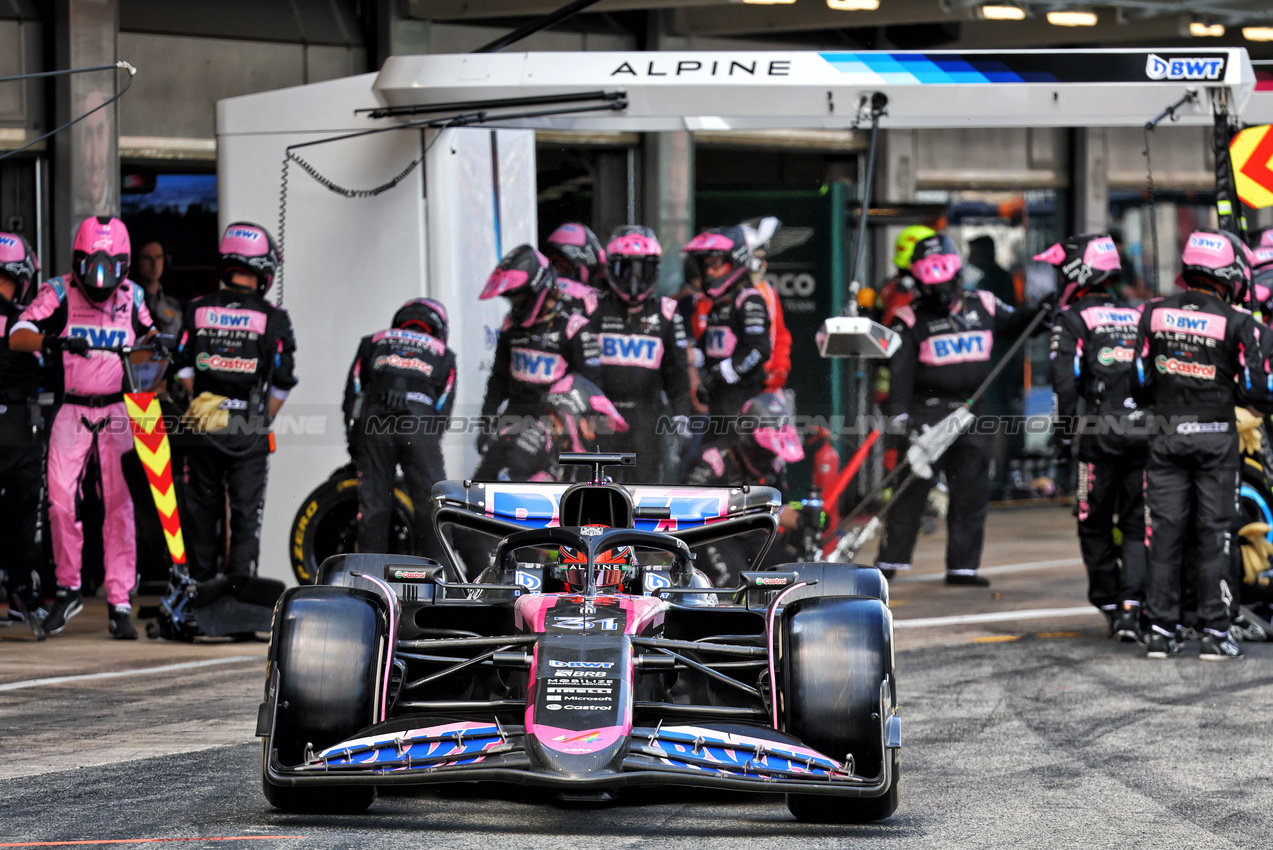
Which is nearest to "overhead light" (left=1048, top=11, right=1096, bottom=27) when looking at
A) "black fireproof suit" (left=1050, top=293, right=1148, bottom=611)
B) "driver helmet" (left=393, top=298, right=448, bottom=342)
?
"black fireproof suit" (left=1050, top=293, right=1148, bottom=611)

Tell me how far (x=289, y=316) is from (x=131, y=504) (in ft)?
5.42

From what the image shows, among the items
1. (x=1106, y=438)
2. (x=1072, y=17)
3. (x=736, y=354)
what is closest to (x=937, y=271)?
(x=736, y=354)

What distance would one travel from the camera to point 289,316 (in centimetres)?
1161

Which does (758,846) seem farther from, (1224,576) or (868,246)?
(868,246)

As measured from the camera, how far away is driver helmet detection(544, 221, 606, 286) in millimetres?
11945

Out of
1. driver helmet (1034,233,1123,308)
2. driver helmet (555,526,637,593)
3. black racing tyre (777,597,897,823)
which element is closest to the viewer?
black racing tyre (777,597,897,823)

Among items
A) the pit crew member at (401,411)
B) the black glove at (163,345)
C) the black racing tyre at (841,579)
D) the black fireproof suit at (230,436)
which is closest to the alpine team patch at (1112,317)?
the pit crew member at (401,411)

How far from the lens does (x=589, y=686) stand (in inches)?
215

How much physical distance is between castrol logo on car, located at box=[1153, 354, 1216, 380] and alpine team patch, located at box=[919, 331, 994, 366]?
9.48ft

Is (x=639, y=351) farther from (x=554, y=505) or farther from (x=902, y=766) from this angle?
(x=902, y=766)

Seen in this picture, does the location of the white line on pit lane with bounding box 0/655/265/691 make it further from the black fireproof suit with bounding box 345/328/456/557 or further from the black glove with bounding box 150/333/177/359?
the black glove with bounding box 150/333/177/359

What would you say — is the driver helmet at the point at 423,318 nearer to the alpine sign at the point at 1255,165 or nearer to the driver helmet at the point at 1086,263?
the driver helmet at the point at 1086,263

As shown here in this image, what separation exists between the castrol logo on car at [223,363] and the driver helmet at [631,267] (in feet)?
7.79

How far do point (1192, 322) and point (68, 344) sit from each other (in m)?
6.19
